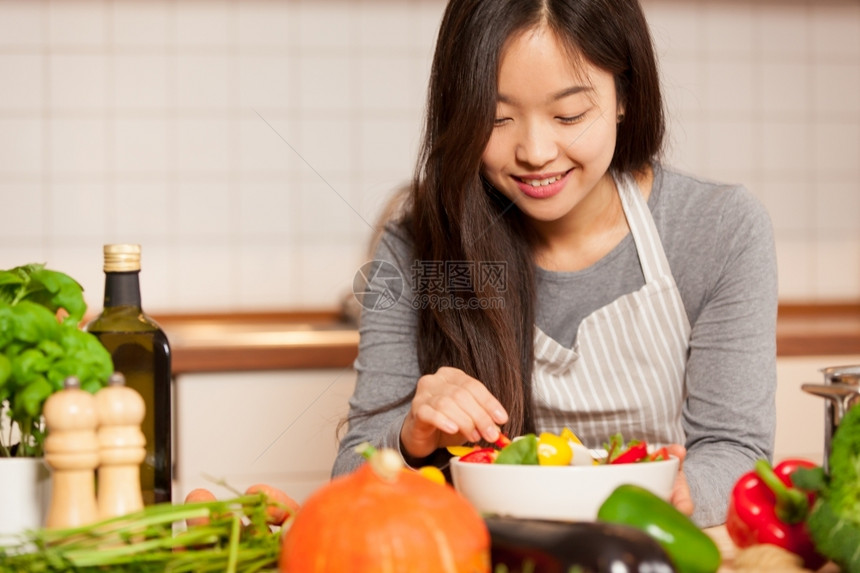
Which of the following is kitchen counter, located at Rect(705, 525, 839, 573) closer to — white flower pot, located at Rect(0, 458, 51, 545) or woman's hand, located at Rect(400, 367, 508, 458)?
woman's hand, located at Rect(400, 367, 508, 458)

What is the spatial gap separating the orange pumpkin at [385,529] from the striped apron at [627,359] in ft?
2.69

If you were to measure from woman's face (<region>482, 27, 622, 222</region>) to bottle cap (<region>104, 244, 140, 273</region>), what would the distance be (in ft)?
1.80

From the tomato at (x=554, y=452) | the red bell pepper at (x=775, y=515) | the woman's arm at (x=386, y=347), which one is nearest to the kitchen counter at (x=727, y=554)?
the red bell pepper at (x=775, y=515)

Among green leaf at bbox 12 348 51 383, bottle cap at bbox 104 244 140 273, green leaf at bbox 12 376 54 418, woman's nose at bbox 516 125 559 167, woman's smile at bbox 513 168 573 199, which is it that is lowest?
green leaf at bbox 12 376 54 418

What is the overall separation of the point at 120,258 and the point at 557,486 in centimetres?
35

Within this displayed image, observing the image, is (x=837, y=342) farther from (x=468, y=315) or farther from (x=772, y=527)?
(x=772, y=527)

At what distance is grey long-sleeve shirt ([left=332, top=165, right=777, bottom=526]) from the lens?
118 centimetres

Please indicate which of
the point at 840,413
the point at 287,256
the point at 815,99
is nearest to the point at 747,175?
the point at 815,99

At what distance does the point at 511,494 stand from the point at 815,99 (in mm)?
2194

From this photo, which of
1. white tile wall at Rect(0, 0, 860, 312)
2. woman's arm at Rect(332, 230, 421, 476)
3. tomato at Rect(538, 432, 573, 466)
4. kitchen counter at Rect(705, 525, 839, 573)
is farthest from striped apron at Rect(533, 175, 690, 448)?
white tile wall at Rect(0, 0, 860, 312)

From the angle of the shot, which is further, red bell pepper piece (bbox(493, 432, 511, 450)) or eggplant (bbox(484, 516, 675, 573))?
red bell pepper piece (bbox(493, 432, 511, 450))

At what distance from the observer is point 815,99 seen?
2.55 metres

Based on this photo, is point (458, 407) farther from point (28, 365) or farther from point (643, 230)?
point (643, 230)

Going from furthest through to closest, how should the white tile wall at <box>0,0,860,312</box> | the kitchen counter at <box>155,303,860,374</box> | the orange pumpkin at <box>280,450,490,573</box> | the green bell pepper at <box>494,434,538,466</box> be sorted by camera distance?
the white tile wall at <box>0,0,860,312</box> < the kitchen counter at <box>155,303,860,374</box> < the green bell pepper at <box>494,434,538,466</box> < the orange pumpkin at <box>280,450,490,573</box>
